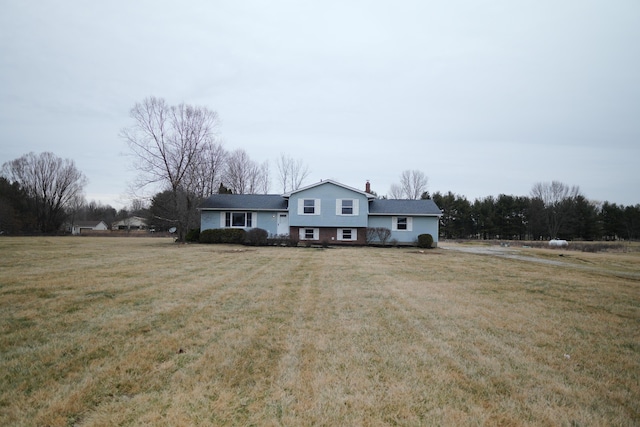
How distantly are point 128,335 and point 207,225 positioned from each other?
82.9ft

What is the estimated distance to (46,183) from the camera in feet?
182

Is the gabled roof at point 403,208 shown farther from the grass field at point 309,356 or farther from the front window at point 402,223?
the grass field at point 309,356

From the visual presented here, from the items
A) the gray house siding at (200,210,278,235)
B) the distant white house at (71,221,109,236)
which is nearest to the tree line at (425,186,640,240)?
the gray house siding at (200,210,278,235)

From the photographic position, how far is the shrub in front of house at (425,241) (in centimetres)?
2675

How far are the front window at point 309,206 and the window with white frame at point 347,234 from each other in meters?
2.82

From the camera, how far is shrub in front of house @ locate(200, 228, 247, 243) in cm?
2616

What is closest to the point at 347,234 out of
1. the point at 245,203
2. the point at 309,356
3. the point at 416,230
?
the point at 416,230

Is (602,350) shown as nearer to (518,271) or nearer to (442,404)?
(442,404)

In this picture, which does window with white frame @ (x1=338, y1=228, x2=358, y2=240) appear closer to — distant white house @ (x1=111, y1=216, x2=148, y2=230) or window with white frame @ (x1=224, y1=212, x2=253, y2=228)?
window with white frame @ (x1=224, y1=212, x2=253, y2=228)

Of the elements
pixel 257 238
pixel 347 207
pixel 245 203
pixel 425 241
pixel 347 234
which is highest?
pixel 245 203

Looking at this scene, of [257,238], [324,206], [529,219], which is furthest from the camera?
[529,219]

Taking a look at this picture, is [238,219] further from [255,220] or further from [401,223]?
[401,223]

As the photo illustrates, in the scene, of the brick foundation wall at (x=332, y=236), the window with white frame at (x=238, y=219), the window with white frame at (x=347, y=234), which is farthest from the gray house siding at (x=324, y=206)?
the window with white frame at (x=238, y=219)

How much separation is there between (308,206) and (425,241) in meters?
9.99
